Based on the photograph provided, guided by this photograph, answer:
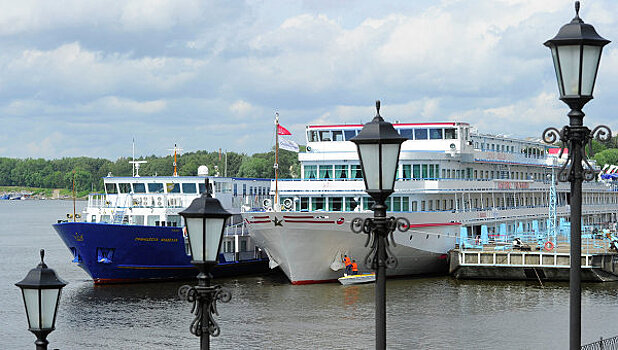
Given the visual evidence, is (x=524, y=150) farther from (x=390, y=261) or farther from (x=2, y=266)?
(x=390, y=261)

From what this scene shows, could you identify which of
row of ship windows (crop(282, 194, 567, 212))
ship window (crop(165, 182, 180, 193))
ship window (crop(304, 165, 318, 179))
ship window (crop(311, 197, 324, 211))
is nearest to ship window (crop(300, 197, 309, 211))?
row of ship windows (crop(282, 194, 567, 212))

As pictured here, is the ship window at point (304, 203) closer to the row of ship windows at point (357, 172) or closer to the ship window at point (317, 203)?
the ship window at point (317, 203)

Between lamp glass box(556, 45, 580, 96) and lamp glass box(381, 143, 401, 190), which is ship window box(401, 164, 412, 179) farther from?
lamp glass box(556, 45, 580, 96)

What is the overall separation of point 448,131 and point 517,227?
12517mm

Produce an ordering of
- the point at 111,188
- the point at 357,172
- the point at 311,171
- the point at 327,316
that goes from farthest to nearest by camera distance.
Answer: the point at 111,188
the point at 311,171
the point at 357,172
the point at 327,316

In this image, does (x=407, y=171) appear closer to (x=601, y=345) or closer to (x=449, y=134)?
(x=449, y=134)

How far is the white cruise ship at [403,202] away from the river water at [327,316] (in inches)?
65.4

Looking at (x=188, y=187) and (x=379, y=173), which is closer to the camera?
(x=379, y=173)

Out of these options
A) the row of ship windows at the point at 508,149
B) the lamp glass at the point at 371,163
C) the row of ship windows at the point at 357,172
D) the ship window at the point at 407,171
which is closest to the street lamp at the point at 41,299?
the lamp glass at the point at 371,163

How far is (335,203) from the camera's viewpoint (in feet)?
161

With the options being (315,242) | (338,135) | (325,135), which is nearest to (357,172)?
(338,135)

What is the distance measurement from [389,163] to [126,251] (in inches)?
1515

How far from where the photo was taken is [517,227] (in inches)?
2386

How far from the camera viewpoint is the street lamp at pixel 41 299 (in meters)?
10.6
